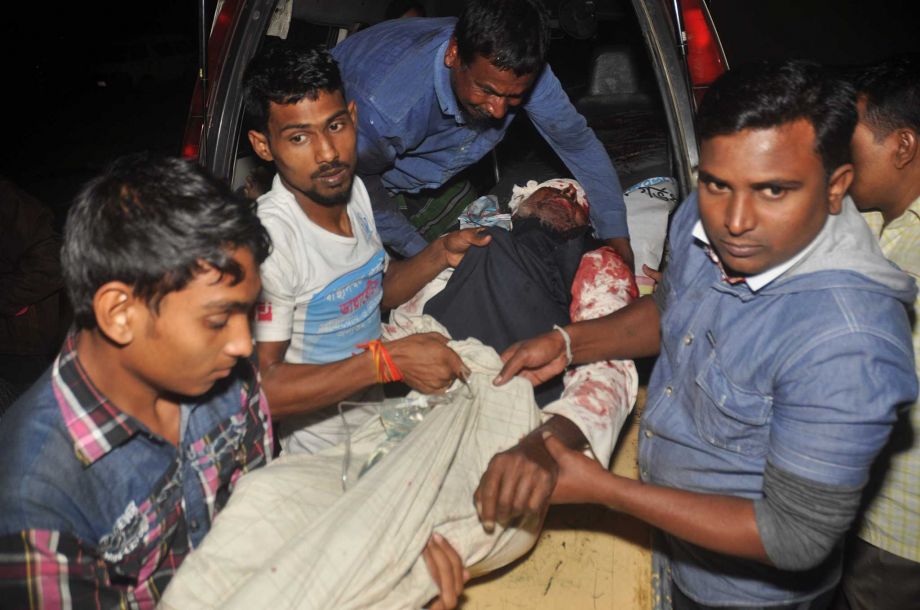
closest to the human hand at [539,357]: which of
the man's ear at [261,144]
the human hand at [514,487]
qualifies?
the human hand at [514,487]

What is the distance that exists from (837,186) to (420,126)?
1.87 metres

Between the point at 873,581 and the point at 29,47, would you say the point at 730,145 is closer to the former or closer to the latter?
the point at 873,581

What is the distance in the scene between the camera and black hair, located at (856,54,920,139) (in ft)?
6.59

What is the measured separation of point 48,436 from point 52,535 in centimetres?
19

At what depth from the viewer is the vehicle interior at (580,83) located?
4.16m

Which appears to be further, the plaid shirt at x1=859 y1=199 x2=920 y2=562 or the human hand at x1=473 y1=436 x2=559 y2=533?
the plaid shirt at x1=859 y1=199 x2=920 y2=562

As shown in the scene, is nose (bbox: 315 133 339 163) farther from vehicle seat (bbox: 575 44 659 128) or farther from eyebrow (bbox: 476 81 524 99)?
vehicle seat (bbox: 575 44 659 128)

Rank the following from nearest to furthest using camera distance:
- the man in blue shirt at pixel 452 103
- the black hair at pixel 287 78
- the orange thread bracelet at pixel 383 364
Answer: the orange thread bracelet at pixel 383 364, the black hair at pixel 287 78, the man in blue shirt at pixel 452 103

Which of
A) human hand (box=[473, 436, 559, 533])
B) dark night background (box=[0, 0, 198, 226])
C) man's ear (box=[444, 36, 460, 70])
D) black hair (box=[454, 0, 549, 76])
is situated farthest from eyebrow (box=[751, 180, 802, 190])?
dark night background (box=[0, 0, 198, 226])

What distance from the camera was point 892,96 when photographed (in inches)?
80.0

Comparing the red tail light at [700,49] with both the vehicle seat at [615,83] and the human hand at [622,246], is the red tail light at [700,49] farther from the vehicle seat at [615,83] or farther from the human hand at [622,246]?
the vehicle seat at [615,83]

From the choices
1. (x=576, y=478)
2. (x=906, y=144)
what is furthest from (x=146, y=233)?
(x=906, y=144)

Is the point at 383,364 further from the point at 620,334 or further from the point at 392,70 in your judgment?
the point at 392,70

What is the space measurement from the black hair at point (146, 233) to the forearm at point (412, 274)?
1194 millimetres
